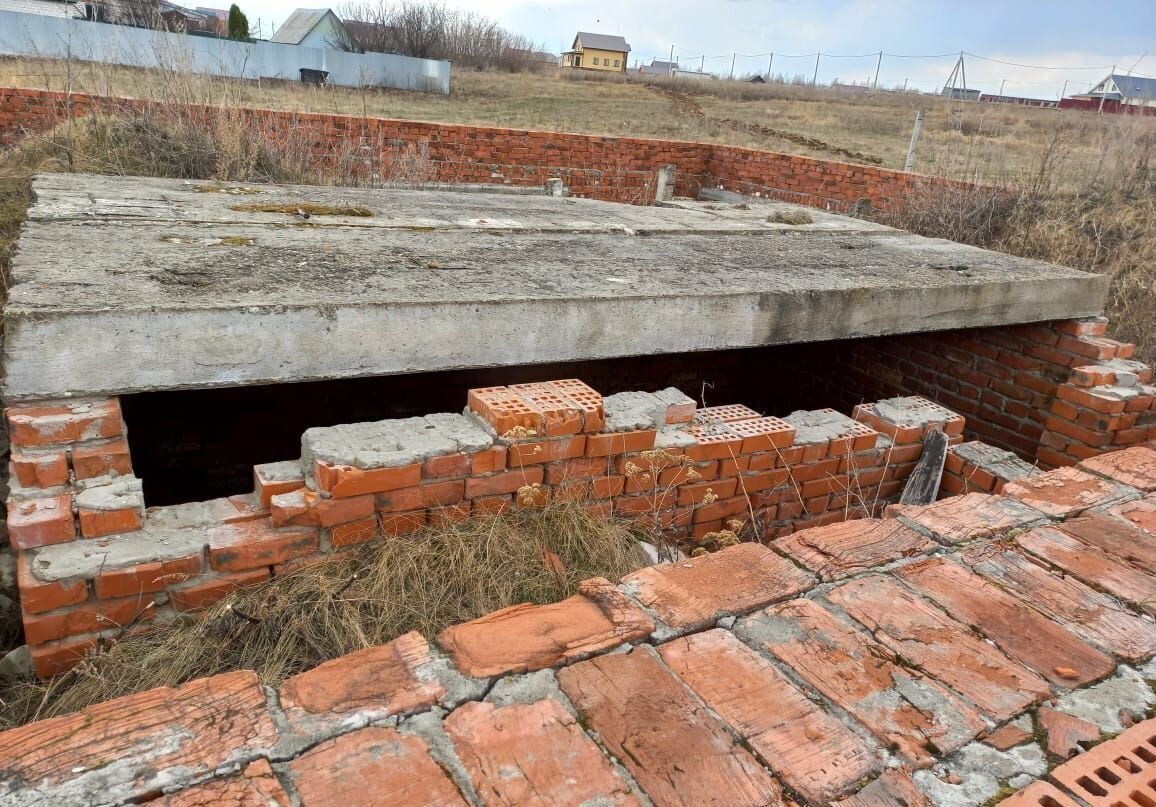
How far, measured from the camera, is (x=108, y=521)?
2109 mm

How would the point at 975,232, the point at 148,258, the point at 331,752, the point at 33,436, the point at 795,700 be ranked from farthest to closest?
A: the point at 975,232 → the point at 148,258 → the point at 33,436 → the point at 795,700 → the point at 331,752

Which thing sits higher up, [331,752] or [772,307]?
[772,307]

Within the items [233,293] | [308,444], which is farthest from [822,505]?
[233,293]

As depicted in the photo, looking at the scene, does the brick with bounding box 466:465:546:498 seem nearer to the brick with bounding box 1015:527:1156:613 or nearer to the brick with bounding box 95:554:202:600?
the brick with bounding box 95:554:202:600

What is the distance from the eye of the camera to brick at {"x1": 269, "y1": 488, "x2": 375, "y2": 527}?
88.1 inches

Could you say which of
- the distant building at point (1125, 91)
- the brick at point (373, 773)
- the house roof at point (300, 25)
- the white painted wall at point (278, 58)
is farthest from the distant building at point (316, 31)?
the brick at point (373, 773)

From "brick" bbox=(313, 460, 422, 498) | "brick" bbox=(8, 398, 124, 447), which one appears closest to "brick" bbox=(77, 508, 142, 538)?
"brick" bbox=(8, 398, 124, 447)

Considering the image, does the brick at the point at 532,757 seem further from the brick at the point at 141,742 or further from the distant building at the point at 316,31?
the distant building at the point at 316,31

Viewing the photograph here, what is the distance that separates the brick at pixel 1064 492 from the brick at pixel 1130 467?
0.22ft

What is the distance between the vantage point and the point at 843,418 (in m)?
3.48

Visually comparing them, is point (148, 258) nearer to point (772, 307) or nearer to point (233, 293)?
point (233, 293)

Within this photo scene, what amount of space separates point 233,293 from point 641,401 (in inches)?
60.9

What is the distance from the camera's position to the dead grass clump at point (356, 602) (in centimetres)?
193

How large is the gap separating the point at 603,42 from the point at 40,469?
69233 mm
